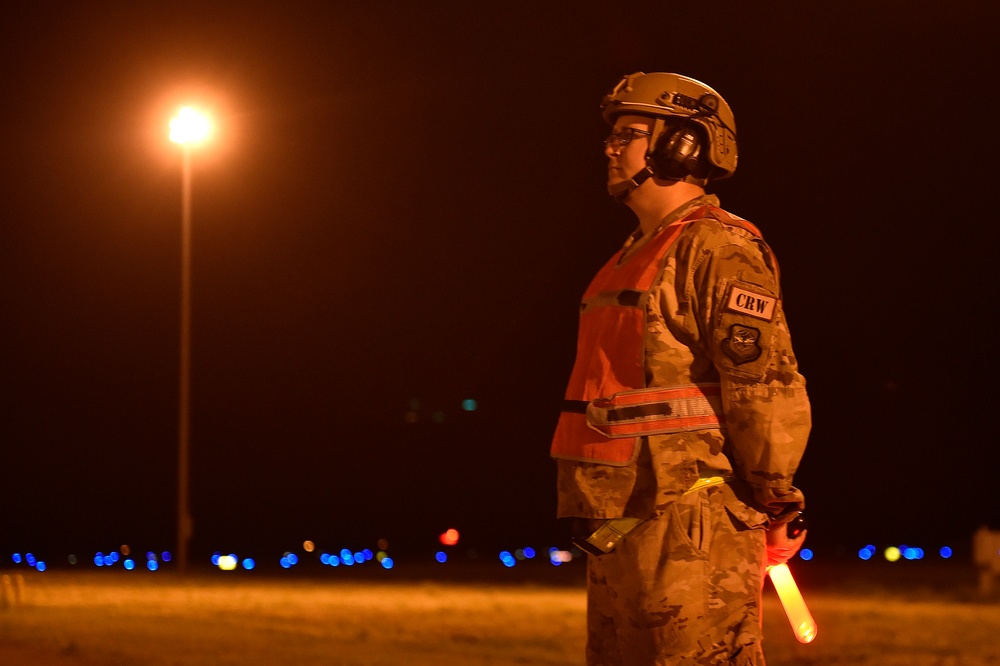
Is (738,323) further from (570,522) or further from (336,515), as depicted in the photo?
(336,515)

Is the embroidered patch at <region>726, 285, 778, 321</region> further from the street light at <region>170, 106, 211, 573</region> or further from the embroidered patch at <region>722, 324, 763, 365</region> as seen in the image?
the street light at <region>170, 106, 211, 573</region>

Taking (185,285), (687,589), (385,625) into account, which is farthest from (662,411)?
(185,285)

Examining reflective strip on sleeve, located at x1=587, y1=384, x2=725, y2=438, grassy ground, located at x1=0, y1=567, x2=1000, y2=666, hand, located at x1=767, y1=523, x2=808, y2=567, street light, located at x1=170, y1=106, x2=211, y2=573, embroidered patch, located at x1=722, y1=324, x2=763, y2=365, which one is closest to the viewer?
embroidered patch, located at x1=722, y1=324, x2=763, y2=365

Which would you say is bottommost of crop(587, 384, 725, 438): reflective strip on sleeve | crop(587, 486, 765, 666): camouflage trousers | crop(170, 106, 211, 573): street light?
crop(587, 486, 765, 666): camouflage trousers

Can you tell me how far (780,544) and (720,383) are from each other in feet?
1.78

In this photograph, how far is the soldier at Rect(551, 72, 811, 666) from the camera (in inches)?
144

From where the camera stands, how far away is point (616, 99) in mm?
4254

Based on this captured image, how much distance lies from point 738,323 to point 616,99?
0.96 m

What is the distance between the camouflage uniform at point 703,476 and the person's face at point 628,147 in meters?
0.39

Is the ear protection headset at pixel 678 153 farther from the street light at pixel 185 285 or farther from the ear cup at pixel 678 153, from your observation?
the street light at pixel 185 285

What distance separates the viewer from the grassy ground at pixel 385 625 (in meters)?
10.2

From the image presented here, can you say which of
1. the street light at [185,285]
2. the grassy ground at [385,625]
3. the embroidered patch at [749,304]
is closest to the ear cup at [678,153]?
the embroidered patch at [749,304]

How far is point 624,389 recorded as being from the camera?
3816mm

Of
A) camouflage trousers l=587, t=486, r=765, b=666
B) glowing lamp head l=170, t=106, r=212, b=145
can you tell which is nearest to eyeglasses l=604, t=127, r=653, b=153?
camouflage trousers l=587, t=486, r=765, b=666
